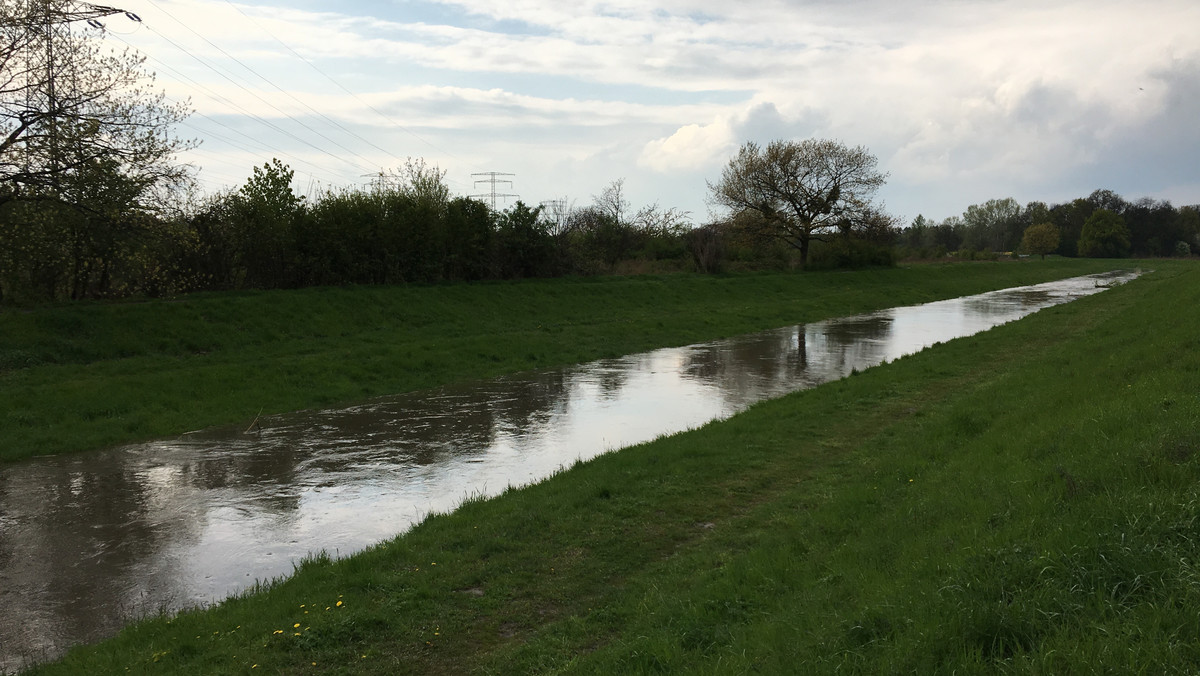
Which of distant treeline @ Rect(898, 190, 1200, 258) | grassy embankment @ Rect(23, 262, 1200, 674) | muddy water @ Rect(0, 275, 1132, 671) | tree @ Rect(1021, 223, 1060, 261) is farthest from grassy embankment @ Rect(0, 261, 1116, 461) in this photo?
tree @ Rect(1021, 223, 1060, 261)

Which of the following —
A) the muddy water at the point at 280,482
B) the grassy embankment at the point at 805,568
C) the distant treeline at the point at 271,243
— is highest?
the distant treeline at the point at 271,243

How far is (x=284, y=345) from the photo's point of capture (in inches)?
801

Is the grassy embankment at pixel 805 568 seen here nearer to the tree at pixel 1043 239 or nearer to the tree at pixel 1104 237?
the tree at pixel 1043 239

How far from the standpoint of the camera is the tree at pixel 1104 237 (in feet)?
364

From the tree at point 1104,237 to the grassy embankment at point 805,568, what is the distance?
394 feet

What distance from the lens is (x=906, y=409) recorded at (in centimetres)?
1279

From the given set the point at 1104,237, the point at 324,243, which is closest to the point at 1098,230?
the point at 1104,237

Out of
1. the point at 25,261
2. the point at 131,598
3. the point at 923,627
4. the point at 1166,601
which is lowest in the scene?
the point at 131,598

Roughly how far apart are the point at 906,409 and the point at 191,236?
60.4 ft

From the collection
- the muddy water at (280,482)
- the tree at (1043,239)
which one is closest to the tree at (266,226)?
the muddy water at (280,482)

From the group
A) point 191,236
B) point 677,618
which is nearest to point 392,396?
point 191,236

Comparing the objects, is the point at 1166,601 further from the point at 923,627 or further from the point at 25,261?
the point at 25,261

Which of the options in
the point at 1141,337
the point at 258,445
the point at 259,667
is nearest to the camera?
the point at 259,667

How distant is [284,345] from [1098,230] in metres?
122
